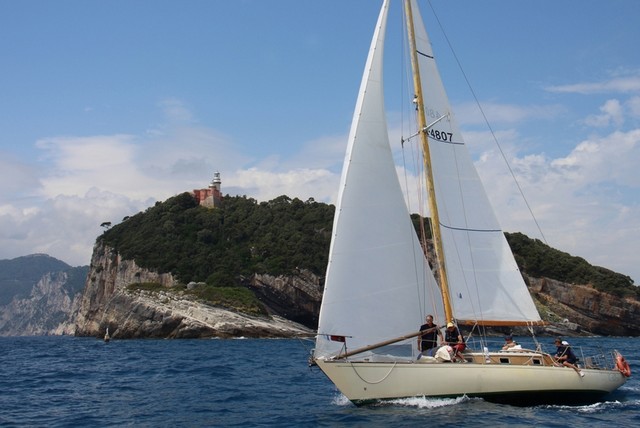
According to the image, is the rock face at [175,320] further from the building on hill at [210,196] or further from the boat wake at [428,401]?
the boat wake at [428,401]

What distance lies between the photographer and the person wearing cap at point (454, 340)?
1489cm

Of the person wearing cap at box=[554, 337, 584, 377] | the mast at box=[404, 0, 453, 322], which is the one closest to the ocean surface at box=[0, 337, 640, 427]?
the person wearing cap at box=[554, 337, 584, 377]

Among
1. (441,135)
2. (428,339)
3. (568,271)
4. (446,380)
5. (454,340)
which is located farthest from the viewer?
(568,271)

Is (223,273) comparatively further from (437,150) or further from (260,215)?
(437,150)

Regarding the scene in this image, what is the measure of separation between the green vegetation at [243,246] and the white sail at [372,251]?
1900 inches

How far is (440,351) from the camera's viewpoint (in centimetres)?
1439

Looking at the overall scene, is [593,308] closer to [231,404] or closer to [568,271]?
[568,271]

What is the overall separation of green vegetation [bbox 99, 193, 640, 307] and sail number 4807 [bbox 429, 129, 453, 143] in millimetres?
47686

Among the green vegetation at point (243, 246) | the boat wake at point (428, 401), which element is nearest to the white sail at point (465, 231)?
the boat wake at point (428, 401)

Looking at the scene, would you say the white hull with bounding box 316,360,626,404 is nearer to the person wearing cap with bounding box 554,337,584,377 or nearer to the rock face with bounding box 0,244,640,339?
the person wearing cap with bounding box 554,337,584,377

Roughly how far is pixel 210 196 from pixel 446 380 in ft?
271

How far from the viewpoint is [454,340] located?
595 inches

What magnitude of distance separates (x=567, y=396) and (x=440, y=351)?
322cm

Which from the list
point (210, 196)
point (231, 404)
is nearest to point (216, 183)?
point (210, 196)
